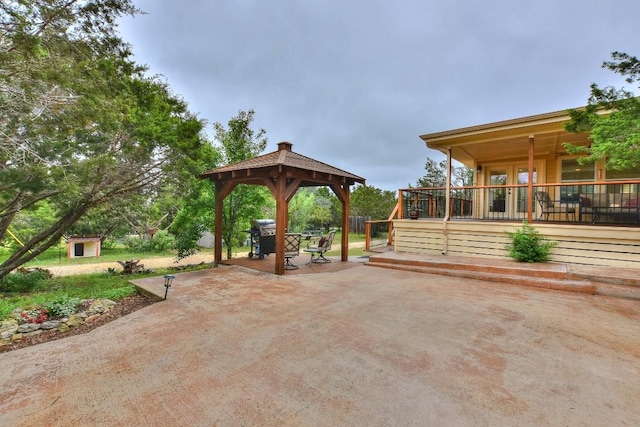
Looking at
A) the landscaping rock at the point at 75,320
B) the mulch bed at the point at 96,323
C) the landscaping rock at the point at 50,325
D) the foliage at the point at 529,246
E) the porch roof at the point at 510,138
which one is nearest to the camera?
the mulch bed at the point at 96,323

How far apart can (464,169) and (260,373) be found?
980 inches

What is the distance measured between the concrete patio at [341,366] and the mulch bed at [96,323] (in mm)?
294

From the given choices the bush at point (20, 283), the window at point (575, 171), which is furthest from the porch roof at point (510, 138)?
the bush at point (20, 283)

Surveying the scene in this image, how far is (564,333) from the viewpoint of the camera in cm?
333

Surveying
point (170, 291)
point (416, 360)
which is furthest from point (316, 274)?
point (416, 360)

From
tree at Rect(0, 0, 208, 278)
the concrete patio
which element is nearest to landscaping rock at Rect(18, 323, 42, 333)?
the concrete patio

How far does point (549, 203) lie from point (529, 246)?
7.44 ft

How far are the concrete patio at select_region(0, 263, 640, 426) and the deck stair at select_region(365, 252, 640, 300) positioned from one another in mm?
462

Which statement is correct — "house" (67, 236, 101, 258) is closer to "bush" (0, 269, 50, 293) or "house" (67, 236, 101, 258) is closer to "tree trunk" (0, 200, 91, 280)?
"bush" (0, 269, 50, 293)

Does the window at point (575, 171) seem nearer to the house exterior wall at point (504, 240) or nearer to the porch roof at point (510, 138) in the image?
the porch roof at point (510, 138)

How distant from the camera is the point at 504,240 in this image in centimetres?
727

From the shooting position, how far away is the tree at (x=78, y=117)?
4.74m

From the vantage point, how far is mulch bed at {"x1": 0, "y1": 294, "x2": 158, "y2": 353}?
3.34 meters

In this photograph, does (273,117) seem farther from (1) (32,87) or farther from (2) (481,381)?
(2) (481,381)
